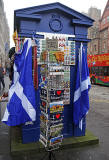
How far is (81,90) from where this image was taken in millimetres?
4141

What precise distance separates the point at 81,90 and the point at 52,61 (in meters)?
1.33

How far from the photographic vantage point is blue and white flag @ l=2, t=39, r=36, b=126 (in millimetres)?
3553

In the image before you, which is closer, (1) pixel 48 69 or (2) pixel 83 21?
(1) pixel 48 69

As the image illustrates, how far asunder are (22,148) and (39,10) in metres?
3.39

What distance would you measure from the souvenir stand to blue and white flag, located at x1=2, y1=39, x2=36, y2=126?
171mm

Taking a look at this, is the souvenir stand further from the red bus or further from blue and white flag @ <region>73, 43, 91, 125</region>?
the red bus

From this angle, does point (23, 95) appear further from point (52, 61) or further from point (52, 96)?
point (52, 61)

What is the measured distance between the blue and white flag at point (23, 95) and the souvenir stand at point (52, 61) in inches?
6.7

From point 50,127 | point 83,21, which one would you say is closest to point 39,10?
point 83,21

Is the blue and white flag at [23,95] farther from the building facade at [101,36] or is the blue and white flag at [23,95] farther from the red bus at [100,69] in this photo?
the building facade at [101,36]

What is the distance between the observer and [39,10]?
383cm

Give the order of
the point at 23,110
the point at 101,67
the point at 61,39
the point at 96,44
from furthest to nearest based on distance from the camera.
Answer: the point at 96,44 → the point at 101,67 → the point at 61,39 → the point at 23,110

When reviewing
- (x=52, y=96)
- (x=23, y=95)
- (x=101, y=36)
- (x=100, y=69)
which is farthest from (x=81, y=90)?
(x=101, y=36)

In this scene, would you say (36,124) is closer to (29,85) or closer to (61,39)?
(29,85)
